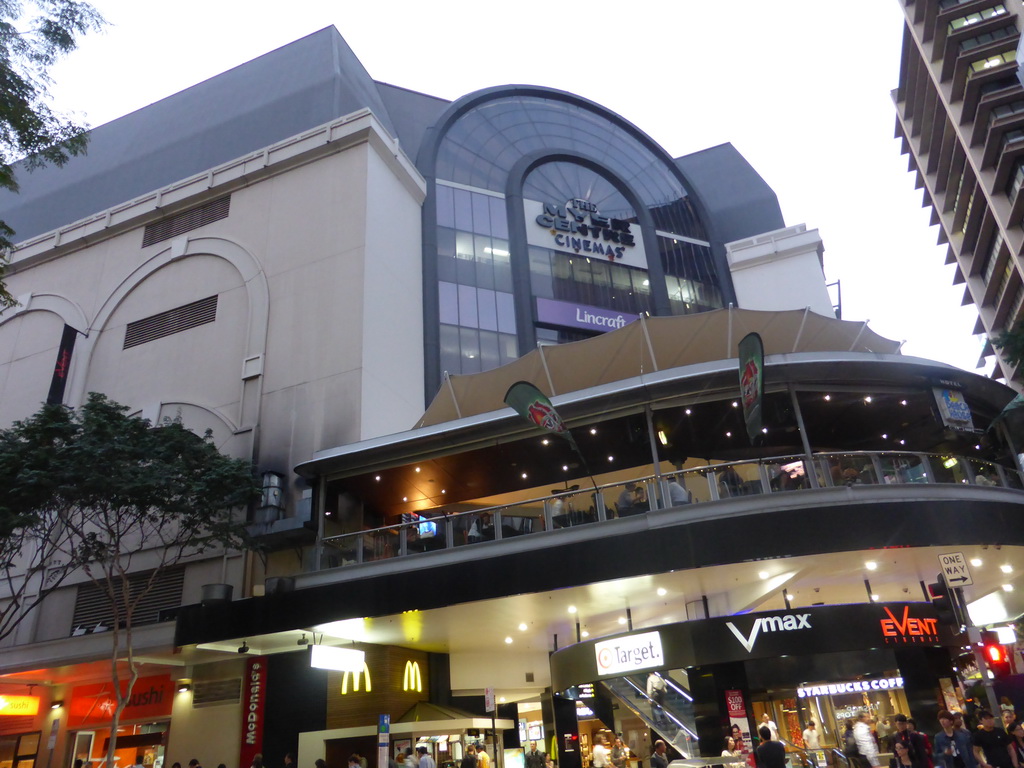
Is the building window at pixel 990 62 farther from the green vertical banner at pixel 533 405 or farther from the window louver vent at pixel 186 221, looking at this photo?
the green vertical banner at pixel 533 405

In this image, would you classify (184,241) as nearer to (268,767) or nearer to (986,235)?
(268,767)

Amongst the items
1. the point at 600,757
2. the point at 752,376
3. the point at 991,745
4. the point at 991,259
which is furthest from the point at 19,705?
the point at 991,259

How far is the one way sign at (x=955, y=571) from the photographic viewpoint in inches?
508

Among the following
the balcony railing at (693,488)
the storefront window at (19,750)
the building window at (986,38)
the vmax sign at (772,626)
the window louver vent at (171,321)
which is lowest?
the storefront window at (19,750)

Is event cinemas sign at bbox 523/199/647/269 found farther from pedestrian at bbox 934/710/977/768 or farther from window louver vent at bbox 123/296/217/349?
pedestrian at bbox 934/710/977/768

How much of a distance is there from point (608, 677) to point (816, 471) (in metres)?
6.07

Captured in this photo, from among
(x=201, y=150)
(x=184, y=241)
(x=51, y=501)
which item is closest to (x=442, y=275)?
(x=184, y=241)

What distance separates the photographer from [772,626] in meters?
14.2

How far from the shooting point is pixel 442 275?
30.8 meters

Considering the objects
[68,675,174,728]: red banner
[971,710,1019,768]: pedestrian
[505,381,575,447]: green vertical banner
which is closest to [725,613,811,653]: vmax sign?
[971,710,1019,768]: pedestrian

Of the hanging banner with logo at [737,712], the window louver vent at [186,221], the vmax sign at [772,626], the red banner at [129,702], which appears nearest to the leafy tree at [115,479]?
the red banner at [129,702]

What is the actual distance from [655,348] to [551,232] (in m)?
17.3

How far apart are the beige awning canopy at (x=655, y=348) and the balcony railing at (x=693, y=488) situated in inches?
153

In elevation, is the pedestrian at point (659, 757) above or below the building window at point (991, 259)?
below
